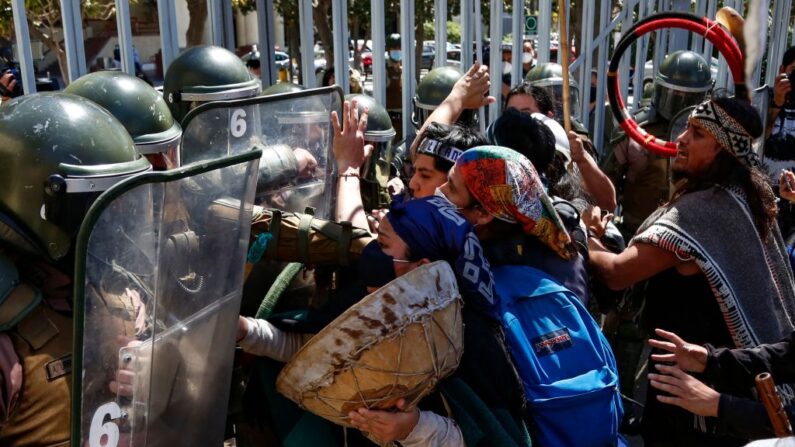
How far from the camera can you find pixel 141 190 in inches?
58.1

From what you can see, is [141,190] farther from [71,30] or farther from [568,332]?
[71,30]

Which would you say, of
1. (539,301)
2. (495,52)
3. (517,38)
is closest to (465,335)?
(539,301)

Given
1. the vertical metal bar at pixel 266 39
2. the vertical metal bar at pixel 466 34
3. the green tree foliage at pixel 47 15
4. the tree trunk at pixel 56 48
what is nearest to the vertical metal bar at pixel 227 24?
the vertical metal bar at pixel 266 39

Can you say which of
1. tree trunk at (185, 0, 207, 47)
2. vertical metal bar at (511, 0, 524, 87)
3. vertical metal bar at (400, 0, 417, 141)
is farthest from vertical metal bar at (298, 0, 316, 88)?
tree trunk at (185, 0, 207, 47)

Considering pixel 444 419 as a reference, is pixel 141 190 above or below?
above

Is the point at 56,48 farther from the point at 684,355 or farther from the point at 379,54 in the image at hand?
the point at 684,355

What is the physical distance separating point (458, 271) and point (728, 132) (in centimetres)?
130

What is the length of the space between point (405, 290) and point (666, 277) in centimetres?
144

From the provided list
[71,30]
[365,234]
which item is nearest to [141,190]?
[365,234]

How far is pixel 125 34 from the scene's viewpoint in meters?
4.20

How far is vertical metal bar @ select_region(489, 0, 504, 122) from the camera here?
5.69 metres

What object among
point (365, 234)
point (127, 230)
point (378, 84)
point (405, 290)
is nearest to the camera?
point (127, 230)

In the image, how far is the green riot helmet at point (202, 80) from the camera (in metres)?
3.60

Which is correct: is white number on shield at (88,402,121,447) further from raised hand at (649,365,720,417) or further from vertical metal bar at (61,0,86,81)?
vertical metal bar at (61,0,86,81)
